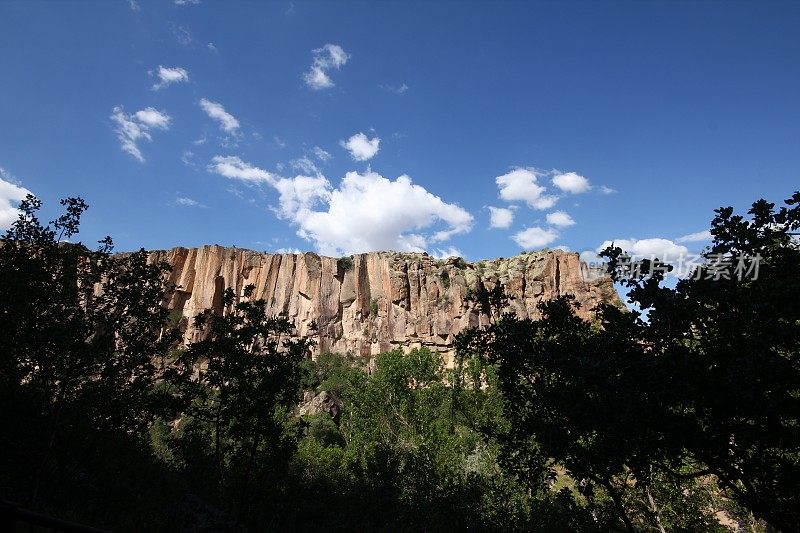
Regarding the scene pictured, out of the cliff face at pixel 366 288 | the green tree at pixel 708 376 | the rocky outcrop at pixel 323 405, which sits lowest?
the rocky outcrop at pixel 323 405

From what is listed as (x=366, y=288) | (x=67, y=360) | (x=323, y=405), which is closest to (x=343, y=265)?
(x=366, y=288)

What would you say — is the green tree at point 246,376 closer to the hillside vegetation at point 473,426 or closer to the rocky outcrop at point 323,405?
the hillside vegetation at point 473,426

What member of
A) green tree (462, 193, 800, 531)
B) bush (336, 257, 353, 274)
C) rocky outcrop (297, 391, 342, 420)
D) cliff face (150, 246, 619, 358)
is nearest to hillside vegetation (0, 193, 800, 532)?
green tree (462, 193, 800, 531)

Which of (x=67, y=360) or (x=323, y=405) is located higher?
(x=67, y=360)

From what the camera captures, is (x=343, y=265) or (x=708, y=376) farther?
(x=343, y=265)

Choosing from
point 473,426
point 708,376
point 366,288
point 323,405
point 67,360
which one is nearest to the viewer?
point 708,376

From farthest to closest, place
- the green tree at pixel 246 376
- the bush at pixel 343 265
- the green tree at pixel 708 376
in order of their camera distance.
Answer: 1. the bush at pixel 343 265
2. the green tree at pixel 246 376
3. the green tree at pixel 708 376

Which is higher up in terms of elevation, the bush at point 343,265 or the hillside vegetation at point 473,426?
the bush at point 343,265

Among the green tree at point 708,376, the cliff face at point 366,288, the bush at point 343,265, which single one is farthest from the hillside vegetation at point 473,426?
the bush at point 343,265

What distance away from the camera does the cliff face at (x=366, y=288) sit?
78750 mm

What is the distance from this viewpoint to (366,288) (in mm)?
83000

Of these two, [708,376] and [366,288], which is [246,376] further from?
→ [366,288]

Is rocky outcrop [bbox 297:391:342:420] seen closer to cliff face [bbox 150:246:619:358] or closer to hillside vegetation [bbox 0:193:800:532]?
cliff face [bbox 150:246:619:358]

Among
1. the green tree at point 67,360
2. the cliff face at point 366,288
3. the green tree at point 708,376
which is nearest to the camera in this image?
the green tree at point 708,376
